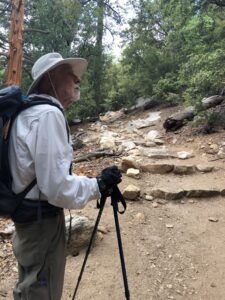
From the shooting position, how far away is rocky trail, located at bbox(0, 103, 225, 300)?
3.57 meters

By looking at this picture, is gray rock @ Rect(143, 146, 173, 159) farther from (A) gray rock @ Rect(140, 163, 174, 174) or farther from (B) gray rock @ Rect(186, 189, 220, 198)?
(B) gray rock @ Rect(186, 189, 220, 198)

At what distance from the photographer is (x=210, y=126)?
29.7 ft

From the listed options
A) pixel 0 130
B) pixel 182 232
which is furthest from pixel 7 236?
pixel 0 130

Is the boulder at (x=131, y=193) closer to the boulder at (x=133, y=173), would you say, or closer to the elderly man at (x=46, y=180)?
the boulder at (x=133, y=173)

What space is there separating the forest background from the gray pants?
7.26 metres

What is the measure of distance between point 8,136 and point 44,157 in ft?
0.86

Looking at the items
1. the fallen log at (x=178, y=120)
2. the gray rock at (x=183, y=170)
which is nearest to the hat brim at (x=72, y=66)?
the gray rock at (x=183, y=170)

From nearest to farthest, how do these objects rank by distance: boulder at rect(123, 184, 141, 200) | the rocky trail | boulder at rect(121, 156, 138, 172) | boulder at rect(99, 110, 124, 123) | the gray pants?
the gray pants → the rocky trail → boulder at rect(123, 184, 141, 200) → boulder at rect(121, 156, 138, 172) → boulder at rect(99, 110, 124, 123)

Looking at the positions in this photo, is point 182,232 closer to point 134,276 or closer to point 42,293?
point 134,276

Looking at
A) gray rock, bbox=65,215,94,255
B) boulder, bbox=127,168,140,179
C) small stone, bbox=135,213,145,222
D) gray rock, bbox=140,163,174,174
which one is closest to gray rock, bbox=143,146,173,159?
gray rock, bbox=140,163,174,174

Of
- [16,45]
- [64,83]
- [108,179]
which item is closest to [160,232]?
[108,179]

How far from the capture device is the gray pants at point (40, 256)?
199cm

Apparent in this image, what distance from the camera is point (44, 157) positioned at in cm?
172

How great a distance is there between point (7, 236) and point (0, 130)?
296 centimetres
